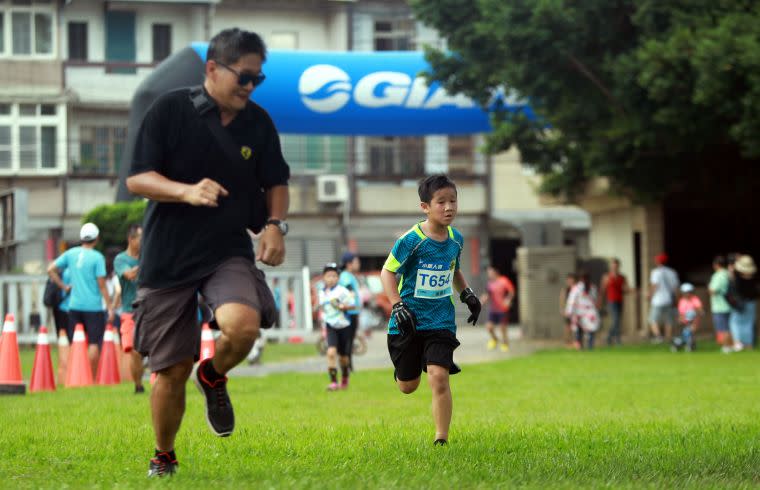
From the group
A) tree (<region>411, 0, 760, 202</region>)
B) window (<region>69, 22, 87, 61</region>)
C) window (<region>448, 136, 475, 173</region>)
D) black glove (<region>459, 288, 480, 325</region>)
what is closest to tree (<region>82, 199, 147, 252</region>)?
tree (<region>411, 0, 760, 202</region>)

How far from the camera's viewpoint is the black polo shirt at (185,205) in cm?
658

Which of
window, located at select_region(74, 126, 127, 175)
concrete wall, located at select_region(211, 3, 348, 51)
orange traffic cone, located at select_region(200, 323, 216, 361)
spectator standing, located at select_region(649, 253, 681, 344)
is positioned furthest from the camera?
concrete wall, located at select_region(211, 3, 348, 51)

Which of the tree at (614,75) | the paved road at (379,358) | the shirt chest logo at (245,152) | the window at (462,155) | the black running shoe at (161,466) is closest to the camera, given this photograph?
the shirt chest logo at (245,152)

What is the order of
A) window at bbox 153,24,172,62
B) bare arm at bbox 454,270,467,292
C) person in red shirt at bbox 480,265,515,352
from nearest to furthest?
bare arm at bbox 454,270,467,292
person in red shirt at bbox 480,265,515,352
window at bbox 153,24,172,62

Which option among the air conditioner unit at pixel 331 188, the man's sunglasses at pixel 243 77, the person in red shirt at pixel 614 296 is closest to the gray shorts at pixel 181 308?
the man's sunglasses at pixel 243 77

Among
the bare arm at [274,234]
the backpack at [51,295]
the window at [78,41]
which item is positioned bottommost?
the backpack at [51,295]

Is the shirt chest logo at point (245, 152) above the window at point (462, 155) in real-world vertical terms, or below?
below

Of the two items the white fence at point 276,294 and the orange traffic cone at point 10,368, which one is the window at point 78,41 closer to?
the white fence at point 276,294

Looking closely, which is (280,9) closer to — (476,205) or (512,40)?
(476,205)

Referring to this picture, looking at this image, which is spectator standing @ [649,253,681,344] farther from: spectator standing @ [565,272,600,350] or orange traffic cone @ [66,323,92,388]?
orange traffic cone @ [66,323,92,388]

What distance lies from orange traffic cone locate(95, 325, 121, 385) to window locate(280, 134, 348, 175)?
33.5m

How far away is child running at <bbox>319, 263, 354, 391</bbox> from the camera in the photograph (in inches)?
667

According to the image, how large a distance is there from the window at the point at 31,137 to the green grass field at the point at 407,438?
107ft

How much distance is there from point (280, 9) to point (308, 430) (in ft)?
141
